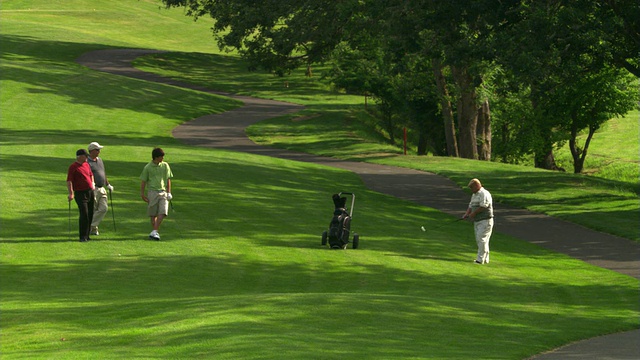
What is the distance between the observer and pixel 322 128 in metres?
59.2

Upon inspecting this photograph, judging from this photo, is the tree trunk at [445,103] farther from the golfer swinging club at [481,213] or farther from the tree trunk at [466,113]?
the golfer swinging club at [481,213]

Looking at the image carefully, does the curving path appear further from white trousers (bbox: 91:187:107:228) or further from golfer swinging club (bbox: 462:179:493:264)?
white trousers (bbox: 91:187:107:228)

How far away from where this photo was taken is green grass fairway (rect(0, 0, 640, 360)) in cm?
1335

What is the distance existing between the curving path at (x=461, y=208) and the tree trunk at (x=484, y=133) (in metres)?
10.2

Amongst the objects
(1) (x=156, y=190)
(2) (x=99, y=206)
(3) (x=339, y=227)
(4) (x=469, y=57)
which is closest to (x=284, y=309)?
(3) (x=339, y=227)

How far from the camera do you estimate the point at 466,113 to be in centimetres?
4878

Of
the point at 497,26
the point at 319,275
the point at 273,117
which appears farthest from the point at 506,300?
the point at 273,117

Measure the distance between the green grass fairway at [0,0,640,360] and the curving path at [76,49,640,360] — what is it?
0.64 metres

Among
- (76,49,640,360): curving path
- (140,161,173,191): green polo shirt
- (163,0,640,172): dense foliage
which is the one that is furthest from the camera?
(163,0,640,172): dense foliage

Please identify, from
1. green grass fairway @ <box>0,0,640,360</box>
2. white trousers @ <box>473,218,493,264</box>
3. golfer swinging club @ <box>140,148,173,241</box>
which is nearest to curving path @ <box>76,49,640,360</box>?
green grass fairway @ <box>0,0,640,360</box>

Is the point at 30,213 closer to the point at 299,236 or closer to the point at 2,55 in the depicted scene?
the point at 299,236

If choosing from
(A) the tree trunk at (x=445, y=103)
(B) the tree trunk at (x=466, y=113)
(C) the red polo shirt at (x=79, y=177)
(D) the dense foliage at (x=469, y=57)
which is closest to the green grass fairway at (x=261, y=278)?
(C) the red polo shirt at (x=79, y=177)

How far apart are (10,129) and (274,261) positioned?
103 ft

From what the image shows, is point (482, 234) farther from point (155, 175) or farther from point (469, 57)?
point (469, 57)
